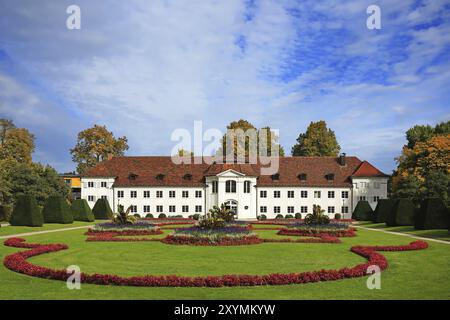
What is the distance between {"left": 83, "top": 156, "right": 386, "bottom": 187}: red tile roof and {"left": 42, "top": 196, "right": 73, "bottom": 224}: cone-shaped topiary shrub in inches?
621

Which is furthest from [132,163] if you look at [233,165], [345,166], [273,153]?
[345,166]

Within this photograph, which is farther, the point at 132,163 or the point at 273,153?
the point at 273,153

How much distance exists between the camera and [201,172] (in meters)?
64.8

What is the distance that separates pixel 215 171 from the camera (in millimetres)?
61562

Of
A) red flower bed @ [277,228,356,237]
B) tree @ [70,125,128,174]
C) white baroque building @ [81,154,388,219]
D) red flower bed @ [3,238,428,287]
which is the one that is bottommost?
red flower bed @ [277,228,356,237]

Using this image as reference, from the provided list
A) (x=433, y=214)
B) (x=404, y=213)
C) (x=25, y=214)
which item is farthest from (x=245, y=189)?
(x=25, y=214)

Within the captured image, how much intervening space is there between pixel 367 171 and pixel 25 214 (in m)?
44.1

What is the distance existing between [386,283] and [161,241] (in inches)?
679

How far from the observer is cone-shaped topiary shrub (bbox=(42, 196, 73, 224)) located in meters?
47.4

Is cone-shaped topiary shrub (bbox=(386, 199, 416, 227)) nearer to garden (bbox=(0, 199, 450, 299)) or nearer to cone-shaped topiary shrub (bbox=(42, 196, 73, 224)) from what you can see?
garden (bbox=(0, 199, 450, 299))

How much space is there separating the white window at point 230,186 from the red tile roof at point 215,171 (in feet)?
5.84

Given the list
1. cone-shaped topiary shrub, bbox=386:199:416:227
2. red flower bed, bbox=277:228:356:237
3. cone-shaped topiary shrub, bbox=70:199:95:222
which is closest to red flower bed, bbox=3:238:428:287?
red flower bed, bbox=277:228:356:237
